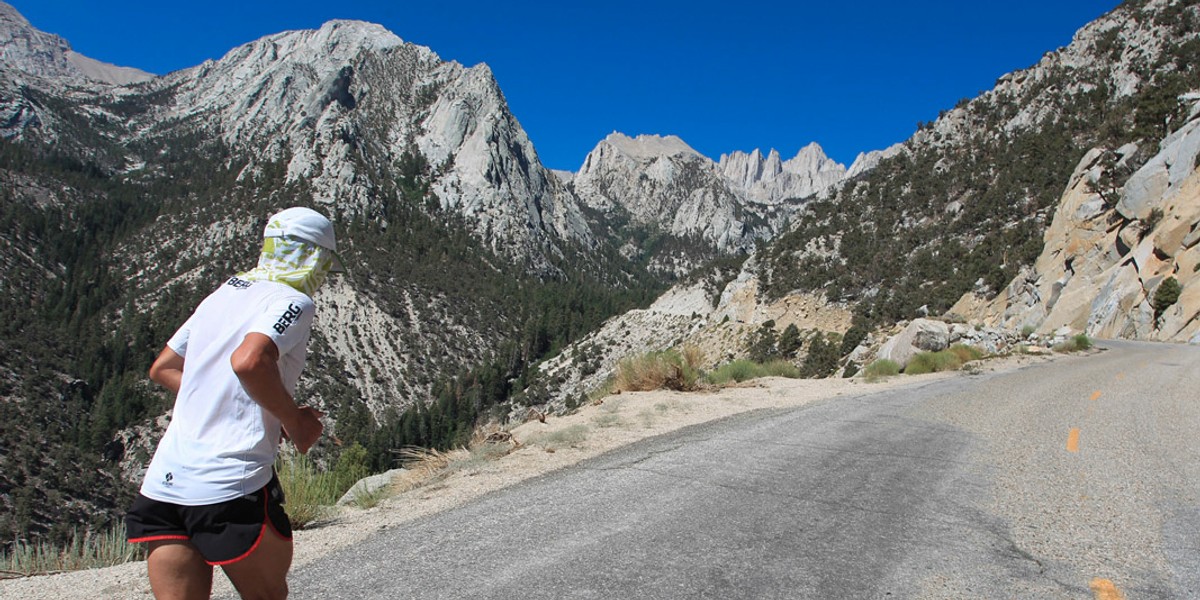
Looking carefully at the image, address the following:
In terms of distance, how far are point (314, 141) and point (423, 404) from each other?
9168 centimetres

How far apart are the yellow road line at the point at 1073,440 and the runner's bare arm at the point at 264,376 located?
25.9 feet

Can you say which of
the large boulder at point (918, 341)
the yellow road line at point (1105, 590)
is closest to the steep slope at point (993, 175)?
the large boulder at point (918, 341)

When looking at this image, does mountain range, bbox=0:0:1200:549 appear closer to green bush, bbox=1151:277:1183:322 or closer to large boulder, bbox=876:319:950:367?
green bush, bbox=1151:277:1183:322

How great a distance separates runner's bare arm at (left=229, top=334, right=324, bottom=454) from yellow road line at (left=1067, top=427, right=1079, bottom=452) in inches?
311

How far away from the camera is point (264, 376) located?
6.86 ft

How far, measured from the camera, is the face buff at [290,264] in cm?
241

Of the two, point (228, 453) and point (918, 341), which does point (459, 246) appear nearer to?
point (918, 341)

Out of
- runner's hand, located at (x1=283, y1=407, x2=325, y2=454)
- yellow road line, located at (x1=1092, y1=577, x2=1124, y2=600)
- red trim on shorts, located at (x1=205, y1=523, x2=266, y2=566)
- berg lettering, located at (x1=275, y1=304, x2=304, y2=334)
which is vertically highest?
berg lettering, located at (x1=275, y1=304, x2=304, y2=334)

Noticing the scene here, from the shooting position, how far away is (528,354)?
11075cm

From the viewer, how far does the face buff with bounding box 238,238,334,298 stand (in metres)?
2.41

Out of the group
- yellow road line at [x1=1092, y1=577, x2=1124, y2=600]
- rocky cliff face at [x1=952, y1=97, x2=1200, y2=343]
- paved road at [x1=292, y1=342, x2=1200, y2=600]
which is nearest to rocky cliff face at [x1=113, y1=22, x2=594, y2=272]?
rocky cliff face at [x1=952, y1=97, x2=1200, y2=343]

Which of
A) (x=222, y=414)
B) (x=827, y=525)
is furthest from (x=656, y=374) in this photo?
(x=222, y=414)

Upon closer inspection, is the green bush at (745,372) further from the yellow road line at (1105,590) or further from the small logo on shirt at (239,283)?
the small logo on shirt at (239,283)

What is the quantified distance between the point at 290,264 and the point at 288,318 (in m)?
0.35
